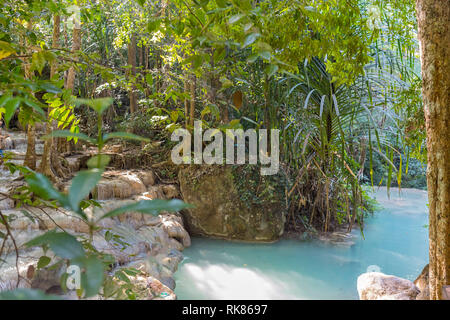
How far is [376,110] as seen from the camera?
119 inches

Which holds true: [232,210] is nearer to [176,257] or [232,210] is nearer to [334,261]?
[176,257]

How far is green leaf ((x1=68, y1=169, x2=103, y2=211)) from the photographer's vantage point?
13.4 inches

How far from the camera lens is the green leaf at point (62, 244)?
0.38 meters

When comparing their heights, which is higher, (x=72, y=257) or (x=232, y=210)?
(x=72, y=257)

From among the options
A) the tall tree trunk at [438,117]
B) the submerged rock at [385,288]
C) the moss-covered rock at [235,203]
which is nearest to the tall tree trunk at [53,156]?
the moss-covered rock at [235,203]

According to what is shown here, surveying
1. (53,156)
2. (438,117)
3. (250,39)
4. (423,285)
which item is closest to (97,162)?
(250,39)

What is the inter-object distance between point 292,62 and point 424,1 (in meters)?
0.59

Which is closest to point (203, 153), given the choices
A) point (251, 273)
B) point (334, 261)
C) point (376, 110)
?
point (251, 273)

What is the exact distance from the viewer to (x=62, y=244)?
1.30 ft

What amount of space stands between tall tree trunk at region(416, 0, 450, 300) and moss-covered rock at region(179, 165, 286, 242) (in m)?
3.78

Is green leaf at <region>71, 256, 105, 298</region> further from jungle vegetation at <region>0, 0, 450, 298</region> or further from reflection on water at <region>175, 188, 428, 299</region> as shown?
reflection on water at <region>175, 188, 428, 299</region>

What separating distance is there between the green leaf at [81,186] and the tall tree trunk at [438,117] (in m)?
1.42

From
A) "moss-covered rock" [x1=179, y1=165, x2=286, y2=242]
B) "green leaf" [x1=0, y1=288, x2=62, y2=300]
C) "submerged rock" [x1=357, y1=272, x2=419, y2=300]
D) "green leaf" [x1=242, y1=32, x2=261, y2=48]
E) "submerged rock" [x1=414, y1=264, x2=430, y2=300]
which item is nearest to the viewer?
"green leaf" [x1=0, y1=288, x2=62, y2=300]

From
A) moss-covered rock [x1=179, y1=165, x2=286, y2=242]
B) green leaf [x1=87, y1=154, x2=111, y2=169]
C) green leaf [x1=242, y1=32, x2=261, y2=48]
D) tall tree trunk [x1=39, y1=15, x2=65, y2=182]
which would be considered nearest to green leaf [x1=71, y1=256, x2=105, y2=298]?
green leaf [x1=87, y1=154, x2=111, y2=169]
